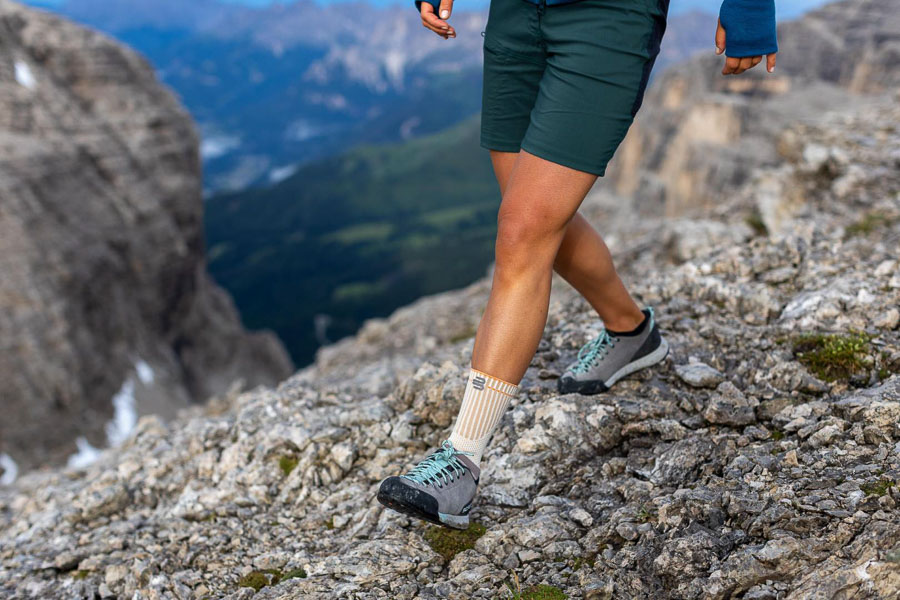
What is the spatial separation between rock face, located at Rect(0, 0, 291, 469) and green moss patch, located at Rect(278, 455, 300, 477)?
30.8 metres

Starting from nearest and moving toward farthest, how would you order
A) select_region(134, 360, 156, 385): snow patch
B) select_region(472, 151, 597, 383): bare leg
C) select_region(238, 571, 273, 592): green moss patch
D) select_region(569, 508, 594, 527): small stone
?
1. select_region(472, 151, 597, 383): bare leg
2. select_region(569, 508, 594, 527): small stone
3. select_region(238, 571, 273, 592): green moss patch
4. select_region(134, 360, 156, 385): snow patch

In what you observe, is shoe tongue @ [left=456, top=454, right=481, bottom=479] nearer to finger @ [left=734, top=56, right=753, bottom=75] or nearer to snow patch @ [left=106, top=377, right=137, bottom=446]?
finger @ [left=734, top=56, right=753, bottom=75]

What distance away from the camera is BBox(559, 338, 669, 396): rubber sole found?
14.6 ft

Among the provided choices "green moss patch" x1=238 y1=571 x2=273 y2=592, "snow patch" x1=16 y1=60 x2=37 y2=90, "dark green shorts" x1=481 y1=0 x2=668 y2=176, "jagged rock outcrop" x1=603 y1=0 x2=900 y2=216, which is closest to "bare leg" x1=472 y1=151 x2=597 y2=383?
"dark green shorts" x1=481 y1=0 x2=668 y2=176

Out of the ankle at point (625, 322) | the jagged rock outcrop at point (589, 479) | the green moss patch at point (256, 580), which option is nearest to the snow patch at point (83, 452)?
the jagged rock outcrop at point (589, 479)

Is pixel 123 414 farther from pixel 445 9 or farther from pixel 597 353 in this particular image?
pixel 445 9

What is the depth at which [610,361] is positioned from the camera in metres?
4.45

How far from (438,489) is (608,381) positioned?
1693 mm

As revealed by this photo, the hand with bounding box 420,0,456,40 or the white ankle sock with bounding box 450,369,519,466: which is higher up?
the hand with bounding box 420,0,456,40

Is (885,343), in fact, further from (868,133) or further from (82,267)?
(82,267)

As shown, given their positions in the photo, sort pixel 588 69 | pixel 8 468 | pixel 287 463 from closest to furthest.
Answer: pixel 588 69
pixel 287 463
pixel 8 468

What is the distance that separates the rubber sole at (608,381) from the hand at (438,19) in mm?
2383

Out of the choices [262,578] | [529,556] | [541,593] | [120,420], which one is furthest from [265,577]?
[120,420]

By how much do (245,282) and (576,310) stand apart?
19629 centimetres
